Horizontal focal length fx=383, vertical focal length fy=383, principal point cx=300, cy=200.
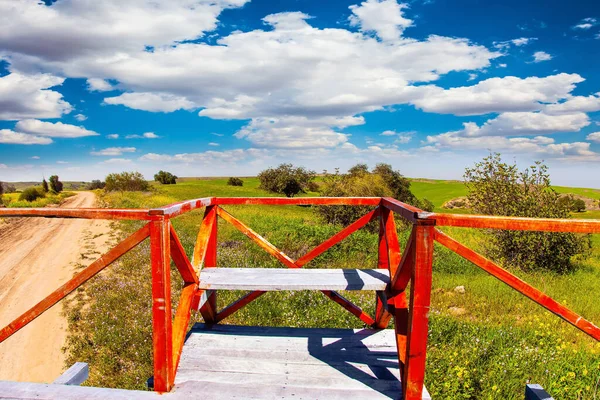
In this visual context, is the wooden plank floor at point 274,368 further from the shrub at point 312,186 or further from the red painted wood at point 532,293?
the shrub at point 312,186

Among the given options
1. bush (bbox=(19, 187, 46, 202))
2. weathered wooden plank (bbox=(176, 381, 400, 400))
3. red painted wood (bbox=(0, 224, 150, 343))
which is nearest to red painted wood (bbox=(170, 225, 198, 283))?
red painted wood (bbox=(0, 224, 150, 343))

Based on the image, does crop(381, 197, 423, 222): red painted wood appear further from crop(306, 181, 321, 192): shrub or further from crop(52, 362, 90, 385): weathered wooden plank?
crop(306, 181, 321, 192): shrub

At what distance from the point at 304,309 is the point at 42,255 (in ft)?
36.7

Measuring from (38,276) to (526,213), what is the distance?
47.0 feet

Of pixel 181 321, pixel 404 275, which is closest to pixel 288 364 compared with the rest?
pixel 181 321

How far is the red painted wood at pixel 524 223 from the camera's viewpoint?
2.49 m

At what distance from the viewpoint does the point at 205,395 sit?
8.68 ft

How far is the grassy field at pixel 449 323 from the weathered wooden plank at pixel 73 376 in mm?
2101

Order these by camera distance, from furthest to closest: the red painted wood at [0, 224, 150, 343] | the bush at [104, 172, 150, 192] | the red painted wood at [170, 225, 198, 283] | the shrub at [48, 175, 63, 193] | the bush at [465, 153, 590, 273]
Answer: the shrub at [48, 175, 63, 193] → the bush at [104, 172, 150, 192] → the bush at [465, 153, 590, 273] → the red painted wood at [170, 225, 198, 283] → the red painted wood at [0, 224, 150, 343]

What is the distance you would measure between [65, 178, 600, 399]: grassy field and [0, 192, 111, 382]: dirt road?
0.41m

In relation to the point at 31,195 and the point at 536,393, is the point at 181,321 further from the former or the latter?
the point at 31,195

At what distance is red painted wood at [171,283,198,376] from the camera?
2.88m

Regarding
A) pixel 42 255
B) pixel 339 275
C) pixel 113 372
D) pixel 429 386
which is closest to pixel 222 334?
pixel 339 275

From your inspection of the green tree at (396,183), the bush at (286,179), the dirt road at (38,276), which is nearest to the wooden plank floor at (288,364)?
the dirt road at (38,276)
